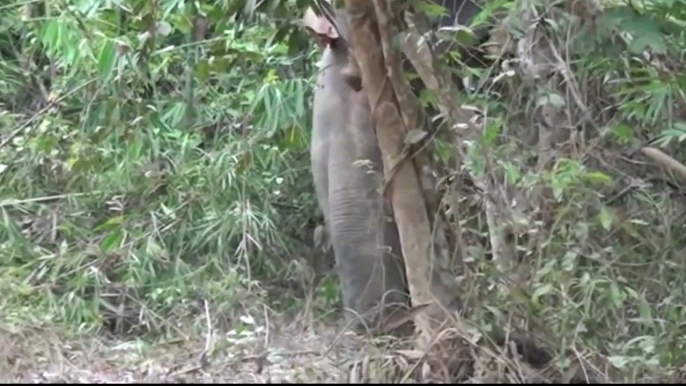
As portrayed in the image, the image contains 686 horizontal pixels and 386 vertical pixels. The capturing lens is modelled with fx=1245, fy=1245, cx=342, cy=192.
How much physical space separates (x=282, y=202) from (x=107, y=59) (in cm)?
63

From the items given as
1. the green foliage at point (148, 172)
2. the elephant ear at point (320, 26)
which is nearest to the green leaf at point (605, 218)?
the elephant ear at point (320, 26)

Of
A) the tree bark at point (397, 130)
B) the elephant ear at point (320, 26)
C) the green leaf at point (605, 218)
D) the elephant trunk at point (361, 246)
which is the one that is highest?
the elephant ear at point (320, 26)

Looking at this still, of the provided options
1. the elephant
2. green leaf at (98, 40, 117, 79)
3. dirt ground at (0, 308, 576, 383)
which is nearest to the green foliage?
green leaf at (98, 40, 117, 79)

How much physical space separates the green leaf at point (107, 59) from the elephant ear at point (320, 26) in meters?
0.83

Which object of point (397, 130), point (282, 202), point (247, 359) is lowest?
point (282, 202)

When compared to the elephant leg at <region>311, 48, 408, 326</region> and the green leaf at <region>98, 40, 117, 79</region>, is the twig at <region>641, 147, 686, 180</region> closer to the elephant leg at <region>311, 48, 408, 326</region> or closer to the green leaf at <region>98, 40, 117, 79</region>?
the elephant leg at <region>311, 48, 408, 326</region>

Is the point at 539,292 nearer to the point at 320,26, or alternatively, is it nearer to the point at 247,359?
the point at 247,359

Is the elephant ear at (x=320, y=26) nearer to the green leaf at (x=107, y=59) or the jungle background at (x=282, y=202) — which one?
the jungle background at (x=282, y=202)

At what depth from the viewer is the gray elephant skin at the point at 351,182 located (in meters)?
2.59

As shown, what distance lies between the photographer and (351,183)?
2.68 meters

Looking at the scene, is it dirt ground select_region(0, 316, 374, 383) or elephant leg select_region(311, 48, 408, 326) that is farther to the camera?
elephant leg select_region(311, 48, 408, 326)

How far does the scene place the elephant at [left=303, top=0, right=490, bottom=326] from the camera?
2.57 metres

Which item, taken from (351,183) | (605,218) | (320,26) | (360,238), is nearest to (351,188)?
(351,183)

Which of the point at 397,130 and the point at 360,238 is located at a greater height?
the point at 397,130
